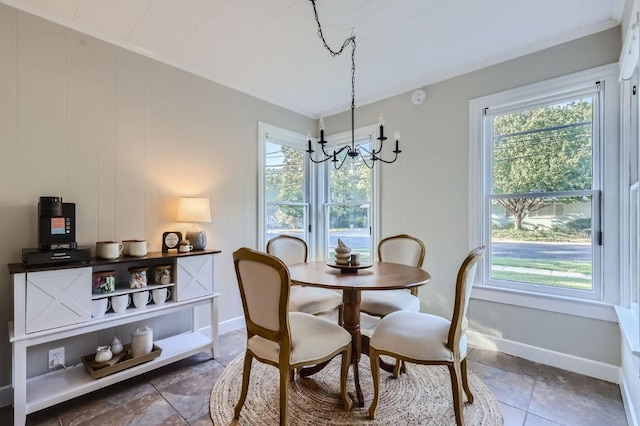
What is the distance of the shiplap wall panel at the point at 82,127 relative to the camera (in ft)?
7.10

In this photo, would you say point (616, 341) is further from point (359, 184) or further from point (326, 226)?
point (326, 226)

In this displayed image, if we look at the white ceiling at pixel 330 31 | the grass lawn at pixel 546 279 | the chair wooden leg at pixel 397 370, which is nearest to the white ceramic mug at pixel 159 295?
the chair wooden leg at pixel 397 370

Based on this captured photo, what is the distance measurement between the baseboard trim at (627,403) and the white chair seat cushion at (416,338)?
943 mm

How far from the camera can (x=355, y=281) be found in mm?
1826

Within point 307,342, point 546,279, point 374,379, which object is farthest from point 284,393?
point 546,279

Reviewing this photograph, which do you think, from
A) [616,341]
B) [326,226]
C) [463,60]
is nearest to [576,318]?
[616,341]

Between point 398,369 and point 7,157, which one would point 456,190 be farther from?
point 7,157

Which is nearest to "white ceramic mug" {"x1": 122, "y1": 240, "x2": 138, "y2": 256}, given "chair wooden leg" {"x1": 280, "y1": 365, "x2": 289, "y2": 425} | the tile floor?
the tile floor

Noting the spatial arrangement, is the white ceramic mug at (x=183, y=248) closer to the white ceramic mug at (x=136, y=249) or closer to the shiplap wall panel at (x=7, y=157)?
the white ceramic mug at (x=136, y=249)

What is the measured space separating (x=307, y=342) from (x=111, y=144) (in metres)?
2.11

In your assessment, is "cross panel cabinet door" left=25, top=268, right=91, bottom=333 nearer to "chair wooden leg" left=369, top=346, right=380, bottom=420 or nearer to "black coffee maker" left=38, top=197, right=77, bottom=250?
"black coffee maker" left=38, top=197, right=77, bottom=250

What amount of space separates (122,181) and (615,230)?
3.71 metres

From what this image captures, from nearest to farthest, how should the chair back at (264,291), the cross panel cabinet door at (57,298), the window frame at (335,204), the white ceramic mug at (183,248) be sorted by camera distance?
the chair back at (264,291), the cross panel cabinet door at (57,298), the white ceramic mug at (183,248), the window frame at (335,204)

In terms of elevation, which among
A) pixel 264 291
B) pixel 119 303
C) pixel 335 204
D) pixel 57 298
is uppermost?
pixel 335 204
